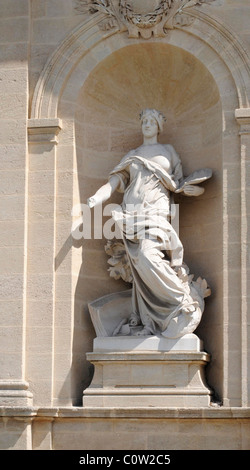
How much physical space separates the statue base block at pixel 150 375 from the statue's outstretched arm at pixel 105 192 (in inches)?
60.4

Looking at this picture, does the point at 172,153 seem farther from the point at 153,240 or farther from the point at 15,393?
the point at 15,393

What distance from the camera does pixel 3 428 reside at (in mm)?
13781

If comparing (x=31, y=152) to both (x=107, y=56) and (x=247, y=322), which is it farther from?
(x=247, y=322)

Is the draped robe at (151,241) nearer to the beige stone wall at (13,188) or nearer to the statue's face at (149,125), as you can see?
the statue's face at (149,125)

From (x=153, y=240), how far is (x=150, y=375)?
1.44 m

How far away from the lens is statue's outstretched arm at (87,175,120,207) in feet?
46.5

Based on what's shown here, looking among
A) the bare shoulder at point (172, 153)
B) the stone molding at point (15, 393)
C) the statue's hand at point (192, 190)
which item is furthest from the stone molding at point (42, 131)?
the stone molding at point (15, 393)

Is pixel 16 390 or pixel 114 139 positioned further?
pixel 114 139

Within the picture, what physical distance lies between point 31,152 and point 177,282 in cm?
223

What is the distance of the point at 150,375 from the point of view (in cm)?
1379

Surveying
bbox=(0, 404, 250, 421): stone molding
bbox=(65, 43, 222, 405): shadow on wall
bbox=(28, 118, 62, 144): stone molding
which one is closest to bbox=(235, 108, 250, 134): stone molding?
bbox=(65, 43, 222, 405): shadow on wall

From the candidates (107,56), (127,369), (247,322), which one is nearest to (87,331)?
(127,369)

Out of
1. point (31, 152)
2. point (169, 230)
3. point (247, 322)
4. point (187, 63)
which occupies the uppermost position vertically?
point (187, 63)

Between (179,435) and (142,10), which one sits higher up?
(142,10)
